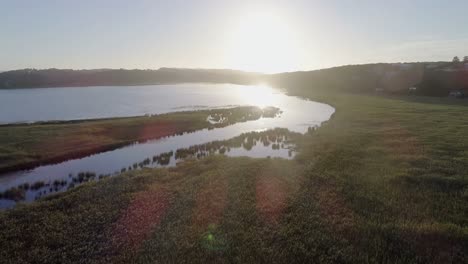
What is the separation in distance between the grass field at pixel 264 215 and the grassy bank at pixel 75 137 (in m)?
16.6

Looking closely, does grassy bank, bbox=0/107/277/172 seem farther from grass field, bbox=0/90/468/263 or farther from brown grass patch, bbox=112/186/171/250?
brown grass patch, bbox=112/186/171/250

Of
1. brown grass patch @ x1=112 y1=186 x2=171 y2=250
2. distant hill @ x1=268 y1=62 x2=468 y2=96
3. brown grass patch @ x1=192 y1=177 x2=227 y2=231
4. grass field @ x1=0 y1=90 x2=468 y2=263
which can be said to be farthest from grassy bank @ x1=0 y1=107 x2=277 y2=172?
distant hill @ x1=268 y1=62 x2=468 y2=96

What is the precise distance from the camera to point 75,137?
50438mm

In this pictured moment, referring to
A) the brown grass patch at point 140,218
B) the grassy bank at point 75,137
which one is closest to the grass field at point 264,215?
the brown grass patch at point 140,218

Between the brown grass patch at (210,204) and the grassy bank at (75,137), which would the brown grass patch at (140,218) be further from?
the grassy bank at (75,137)

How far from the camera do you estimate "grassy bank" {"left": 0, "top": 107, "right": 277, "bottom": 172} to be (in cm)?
3944

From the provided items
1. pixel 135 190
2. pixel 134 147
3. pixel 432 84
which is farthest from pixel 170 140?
pixel 432 84

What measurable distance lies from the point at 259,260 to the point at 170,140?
4002cm

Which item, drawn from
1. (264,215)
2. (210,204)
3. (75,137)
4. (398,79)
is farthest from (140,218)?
(398,79)

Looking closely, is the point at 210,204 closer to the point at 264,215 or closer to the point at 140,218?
the point at 264,215

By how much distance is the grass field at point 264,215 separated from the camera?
15164 mm

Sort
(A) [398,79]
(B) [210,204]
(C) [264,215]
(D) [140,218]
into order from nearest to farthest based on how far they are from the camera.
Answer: (C) [264,215], (D) [140,218], (B) [210,204], (A) [398,79]

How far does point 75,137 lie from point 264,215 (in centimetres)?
4091

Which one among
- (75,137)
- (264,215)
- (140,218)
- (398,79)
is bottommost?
(140,218)
